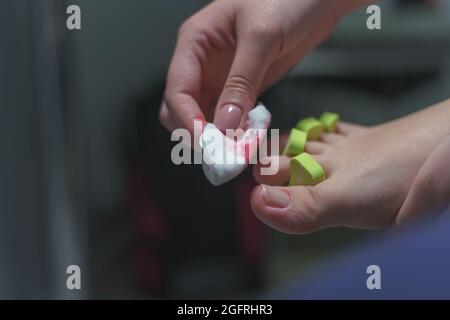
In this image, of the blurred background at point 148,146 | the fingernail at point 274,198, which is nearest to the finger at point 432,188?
the fingernail at point 274,198

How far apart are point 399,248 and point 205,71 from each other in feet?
1.02

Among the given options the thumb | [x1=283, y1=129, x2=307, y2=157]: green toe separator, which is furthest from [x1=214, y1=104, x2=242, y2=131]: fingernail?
[x1=283, y1=129, x2=307, y2=157]: green toe separator

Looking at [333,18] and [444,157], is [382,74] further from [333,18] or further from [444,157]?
[444,157]

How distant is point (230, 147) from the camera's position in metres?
0.55

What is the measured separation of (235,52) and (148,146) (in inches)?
27.8

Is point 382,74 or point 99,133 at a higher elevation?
point 382,74

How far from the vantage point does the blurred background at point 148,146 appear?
100cm

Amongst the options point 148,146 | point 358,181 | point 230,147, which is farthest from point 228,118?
point 148,146

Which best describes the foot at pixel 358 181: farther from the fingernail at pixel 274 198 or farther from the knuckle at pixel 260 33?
the knuckle at pixel 260 33

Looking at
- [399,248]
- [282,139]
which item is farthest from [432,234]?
[282,139]

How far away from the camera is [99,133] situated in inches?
55.4

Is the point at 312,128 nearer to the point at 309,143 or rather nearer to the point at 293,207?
the point at 309,143

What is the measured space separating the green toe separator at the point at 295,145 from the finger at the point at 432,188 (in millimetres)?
142
